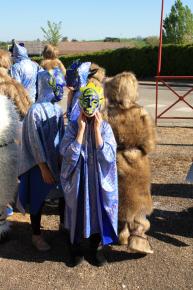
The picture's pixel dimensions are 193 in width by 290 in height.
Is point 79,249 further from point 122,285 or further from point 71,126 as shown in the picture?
point 71,126

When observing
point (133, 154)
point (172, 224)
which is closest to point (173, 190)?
point (172, 224)

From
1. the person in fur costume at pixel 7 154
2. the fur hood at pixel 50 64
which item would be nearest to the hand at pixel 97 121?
the person in fur costume at pixel 7 154

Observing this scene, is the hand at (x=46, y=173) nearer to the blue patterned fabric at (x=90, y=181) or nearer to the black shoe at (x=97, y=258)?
the blue patterned fabric at (x=90, y=181)

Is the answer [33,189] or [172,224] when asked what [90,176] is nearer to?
[33,189]

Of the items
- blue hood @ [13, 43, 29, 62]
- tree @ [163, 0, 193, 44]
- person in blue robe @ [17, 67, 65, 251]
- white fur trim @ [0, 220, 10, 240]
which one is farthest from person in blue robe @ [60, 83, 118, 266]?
tree @ [163, 0, 193, 44]

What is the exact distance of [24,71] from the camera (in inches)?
252

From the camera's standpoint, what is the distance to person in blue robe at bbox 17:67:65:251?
3.84 meters

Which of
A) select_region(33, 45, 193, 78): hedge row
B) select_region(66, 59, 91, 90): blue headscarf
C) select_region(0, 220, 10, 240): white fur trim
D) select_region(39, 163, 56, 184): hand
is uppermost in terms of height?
select_region(66, 59, 91, 90): blue headscarf

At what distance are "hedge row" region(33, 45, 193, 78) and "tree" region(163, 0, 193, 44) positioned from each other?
1422 cm

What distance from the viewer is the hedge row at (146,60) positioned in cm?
2486

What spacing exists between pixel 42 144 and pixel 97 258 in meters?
1.09

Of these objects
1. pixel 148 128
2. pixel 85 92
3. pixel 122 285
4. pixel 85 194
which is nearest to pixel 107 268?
pixel 122 285

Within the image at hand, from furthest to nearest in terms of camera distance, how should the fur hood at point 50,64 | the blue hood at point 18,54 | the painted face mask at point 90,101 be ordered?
1. the fur hood at point 50,64
2. the blue hood at point 18,54
3. the painted face mask at point 90,101

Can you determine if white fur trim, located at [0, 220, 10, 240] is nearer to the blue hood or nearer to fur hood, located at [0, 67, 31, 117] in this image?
fur hood, located at [0, 67, 31, 117]
